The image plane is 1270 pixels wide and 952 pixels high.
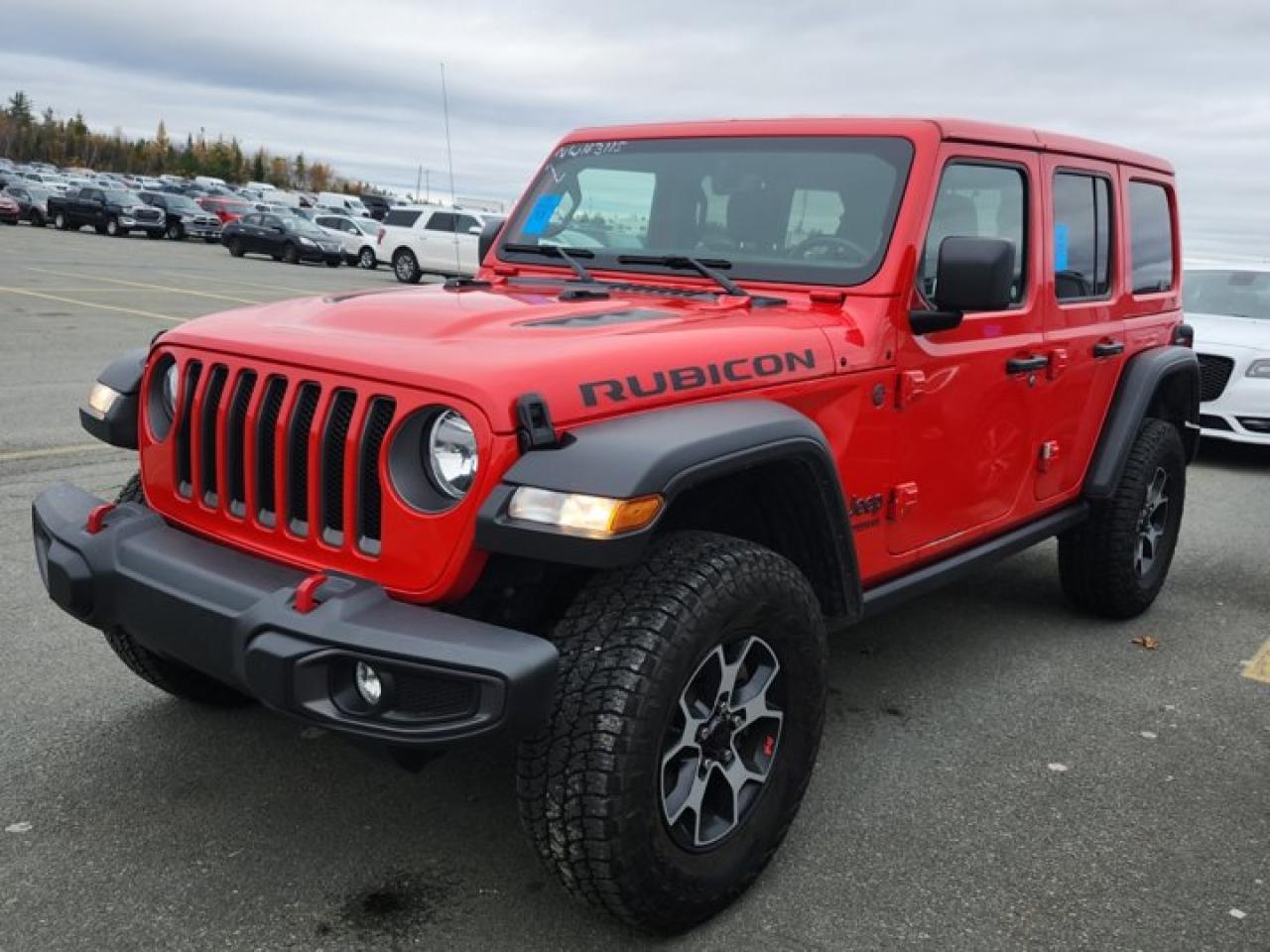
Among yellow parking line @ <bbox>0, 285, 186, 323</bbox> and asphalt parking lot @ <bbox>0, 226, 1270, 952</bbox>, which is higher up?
yellow parking line @ <bbox>0, 285, 186, 323</bbox>

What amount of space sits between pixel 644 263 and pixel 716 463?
138 cm

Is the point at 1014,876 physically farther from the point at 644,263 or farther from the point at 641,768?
the point at 644,263

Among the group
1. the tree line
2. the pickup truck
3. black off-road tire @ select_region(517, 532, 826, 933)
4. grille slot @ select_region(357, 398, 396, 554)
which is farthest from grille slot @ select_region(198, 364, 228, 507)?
the tree line

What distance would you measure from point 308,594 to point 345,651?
18 centimetres

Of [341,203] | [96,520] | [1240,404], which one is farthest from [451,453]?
[341,203]

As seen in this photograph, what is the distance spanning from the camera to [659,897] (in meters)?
2.56

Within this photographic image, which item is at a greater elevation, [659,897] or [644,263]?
[644,263]

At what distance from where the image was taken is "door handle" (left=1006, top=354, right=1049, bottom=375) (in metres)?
3.91

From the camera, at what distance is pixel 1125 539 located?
4.80 meters

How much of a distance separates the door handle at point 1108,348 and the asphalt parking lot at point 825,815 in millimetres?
1164

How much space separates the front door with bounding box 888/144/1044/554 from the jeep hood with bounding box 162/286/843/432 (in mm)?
411

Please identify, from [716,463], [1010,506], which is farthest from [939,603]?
[716,463]

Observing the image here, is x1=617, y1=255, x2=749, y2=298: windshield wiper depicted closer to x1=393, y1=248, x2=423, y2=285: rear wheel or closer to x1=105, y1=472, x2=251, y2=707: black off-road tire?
x1=105, y1=472, x2=251, y2=707: black off-road tire

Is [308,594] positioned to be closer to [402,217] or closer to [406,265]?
[406,265]
